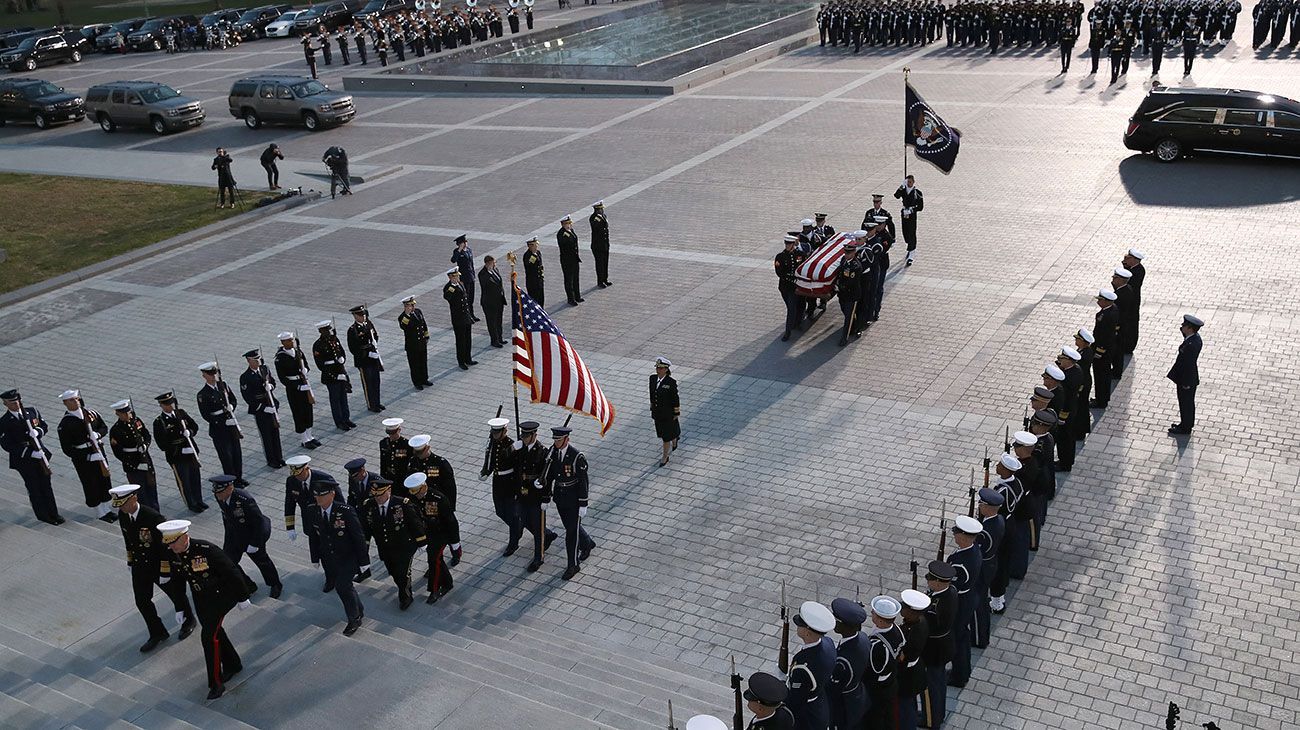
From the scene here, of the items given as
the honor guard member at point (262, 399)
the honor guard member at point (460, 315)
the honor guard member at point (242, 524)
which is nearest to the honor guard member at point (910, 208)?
the honor guard member at point (460, 315)

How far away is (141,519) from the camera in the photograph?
9.12 metres

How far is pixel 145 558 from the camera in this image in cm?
903

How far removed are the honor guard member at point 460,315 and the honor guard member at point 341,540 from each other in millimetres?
5508

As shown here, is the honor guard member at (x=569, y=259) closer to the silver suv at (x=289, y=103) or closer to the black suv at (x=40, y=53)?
the silver suv at (x=289, y=103)

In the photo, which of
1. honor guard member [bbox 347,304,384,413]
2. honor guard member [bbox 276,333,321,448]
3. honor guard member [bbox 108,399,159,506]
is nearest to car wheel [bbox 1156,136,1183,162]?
honor guard member [bbox 347,304,384,413]

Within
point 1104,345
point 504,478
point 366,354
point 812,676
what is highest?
point 812,676

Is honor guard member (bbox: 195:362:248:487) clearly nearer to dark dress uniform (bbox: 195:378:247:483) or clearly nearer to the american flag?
dark dress uniform (bbox: 195:378:247:483)

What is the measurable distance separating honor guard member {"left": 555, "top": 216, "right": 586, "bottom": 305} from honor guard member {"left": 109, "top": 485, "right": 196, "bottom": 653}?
8550 millimetres

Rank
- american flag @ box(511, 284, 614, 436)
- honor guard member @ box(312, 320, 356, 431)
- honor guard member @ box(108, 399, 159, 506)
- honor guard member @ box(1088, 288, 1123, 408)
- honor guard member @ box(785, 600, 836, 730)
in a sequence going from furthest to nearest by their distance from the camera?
honor guard member @ box(312, 320, 356, 431), honor guard member @ box(1088, 288, 1123, 408), honor guard member @ box(108, 399, 159, 506), american flag @ box(511, 284, 614, 436), honor guard member @ box(785, 600, 836, 730)

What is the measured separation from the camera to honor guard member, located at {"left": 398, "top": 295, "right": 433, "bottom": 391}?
557 inches

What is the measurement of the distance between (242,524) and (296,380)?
11.4 ft

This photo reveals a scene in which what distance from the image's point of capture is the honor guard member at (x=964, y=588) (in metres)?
8.10

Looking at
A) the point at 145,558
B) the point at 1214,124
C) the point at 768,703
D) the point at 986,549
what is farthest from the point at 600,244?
the point at 1214,124

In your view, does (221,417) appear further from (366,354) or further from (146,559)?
(146,559)
